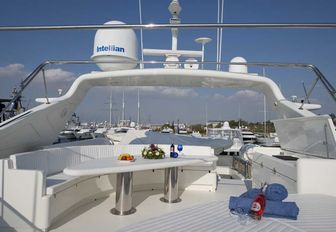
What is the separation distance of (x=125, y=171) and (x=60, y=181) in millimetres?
1030

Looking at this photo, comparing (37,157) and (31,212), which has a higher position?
(37,157)

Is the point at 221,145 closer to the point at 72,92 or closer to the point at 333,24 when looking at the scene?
the point at 72,92

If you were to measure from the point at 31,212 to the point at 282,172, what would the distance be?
10.6ft

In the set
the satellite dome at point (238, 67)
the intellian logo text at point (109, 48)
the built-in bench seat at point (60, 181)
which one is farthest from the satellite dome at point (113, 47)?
the satellite dome at point (238, 67)

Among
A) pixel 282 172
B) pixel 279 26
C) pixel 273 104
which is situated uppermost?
pixel 279 26

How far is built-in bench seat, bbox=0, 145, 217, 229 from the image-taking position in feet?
9.64

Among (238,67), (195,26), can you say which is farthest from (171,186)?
(195,26)

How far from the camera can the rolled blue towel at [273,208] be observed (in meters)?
1.81

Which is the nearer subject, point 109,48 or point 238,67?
point 109,48

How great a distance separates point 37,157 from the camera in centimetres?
375

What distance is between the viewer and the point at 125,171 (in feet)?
10.5

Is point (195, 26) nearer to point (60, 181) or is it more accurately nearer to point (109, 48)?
point (60, 181)

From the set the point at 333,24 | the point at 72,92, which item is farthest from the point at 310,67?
the point at 72,92

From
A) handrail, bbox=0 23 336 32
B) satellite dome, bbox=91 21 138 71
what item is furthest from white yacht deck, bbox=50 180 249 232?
satellite dome, bbox=91 21 138 71
